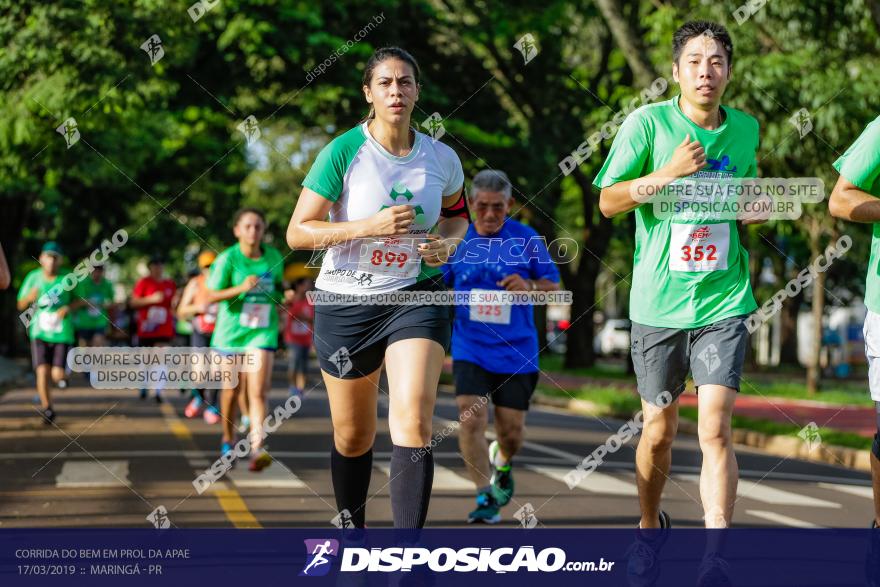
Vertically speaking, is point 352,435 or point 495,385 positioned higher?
point 495,385

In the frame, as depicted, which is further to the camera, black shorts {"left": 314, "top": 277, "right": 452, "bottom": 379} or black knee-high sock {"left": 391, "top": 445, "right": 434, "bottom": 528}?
black shorts {"left": 314, "top": 277, "right": 452, "bottom": 379}

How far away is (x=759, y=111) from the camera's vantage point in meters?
16.7

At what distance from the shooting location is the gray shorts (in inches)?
215

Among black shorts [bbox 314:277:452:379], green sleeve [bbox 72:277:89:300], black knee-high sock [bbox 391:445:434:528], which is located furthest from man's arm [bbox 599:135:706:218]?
green sleeve [bbox 72:277:89:300]

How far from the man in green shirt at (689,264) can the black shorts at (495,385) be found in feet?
8.16

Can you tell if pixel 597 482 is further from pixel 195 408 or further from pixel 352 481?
pixel 195 408

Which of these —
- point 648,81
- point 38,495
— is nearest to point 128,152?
point 648,81

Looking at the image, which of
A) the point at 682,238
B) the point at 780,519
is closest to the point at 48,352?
the point at 780,519

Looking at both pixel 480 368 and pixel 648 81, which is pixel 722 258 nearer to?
pixel 480 368

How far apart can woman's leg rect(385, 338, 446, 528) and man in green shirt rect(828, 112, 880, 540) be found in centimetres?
171

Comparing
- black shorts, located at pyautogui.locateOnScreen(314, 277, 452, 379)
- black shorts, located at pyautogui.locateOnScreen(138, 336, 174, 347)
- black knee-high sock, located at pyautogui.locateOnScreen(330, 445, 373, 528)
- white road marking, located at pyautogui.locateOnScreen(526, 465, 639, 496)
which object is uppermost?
black shorts, located at pyautogui.locateOnScreen(314, 277, 452, 379)

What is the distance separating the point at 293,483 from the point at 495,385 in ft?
7.27

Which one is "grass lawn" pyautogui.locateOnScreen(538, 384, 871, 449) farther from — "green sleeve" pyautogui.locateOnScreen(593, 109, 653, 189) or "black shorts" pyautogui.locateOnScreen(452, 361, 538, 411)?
"green sleeve" pyautogui.locateOnScreen(593, 109, 653, 189)

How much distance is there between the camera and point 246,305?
1079 cm
